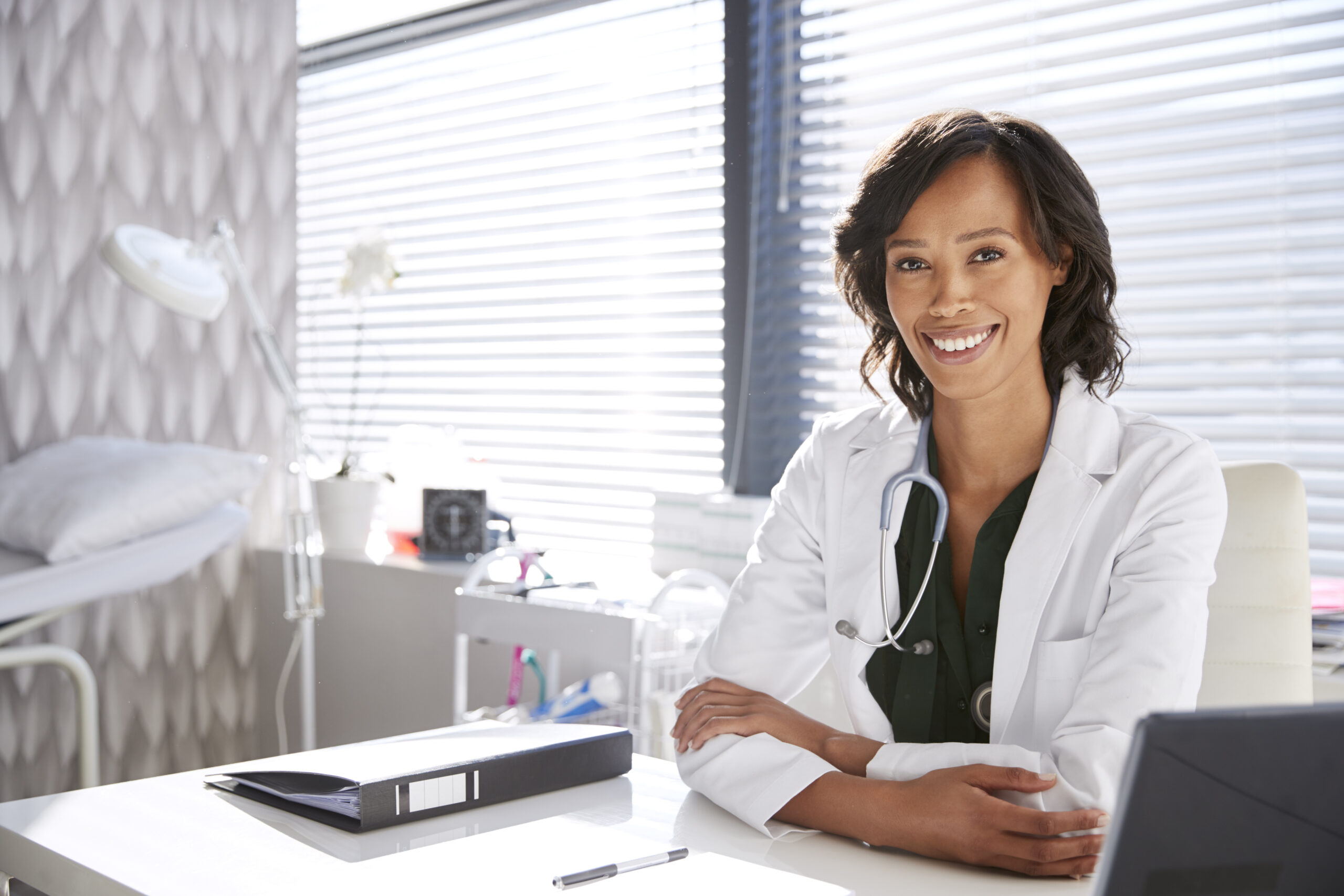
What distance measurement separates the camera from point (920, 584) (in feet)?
4.33

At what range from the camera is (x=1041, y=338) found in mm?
1420

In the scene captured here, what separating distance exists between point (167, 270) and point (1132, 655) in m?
1.85

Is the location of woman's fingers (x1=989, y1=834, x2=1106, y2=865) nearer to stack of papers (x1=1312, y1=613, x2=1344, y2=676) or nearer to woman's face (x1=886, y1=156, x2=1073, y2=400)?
woman's face (x1=886, y1=156, x2=1073, y2=400)

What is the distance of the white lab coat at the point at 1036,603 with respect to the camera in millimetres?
1041

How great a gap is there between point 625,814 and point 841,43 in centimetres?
188

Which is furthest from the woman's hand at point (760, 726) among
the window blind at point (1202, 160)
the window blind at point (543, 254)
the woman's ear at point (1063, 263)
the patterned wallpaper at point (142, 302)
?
the patterned wallpaper at point (142, 302)

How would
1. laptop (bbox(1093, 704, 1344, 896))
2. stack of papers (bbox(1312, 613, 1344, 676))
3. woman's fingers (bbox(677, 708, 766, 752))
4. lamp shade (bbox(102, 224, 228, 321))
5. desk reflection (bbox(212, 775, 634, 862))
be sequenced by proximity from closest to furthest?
laptop (bbox(1093, 704, 1344, 896))
desk reflection (bbox(212, 775, 634, 862))
woman's fingers (bbox(677, 708, 766, 752))
stack of papers (bbox(1312, 613, 1344, 676))
lamp shade (bbox(102, 224, 228, 321))

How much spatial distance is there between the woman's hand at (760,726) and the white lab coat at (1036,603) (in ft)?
0.08

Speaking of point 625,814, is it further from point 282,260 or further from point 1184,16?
point 282,260

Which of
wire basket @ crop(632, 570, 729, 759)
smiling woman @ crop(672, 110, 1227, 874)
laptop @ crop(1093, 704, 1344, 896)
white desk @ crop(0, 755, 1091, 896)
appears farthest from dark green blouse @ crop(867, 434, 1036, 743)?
laptop @ crop(1093, 704, 1344, 896)

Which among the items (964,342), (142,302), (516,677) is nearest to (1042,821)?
(964,342)

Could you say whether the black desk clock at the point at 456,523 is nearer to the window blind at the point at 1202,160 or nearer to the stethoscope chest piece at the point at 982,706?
the window blind at the point at 1202,160

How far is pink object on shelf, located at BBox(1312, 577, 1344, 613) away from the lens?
1600 mm

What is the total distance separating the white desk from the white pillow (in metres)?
1.24
